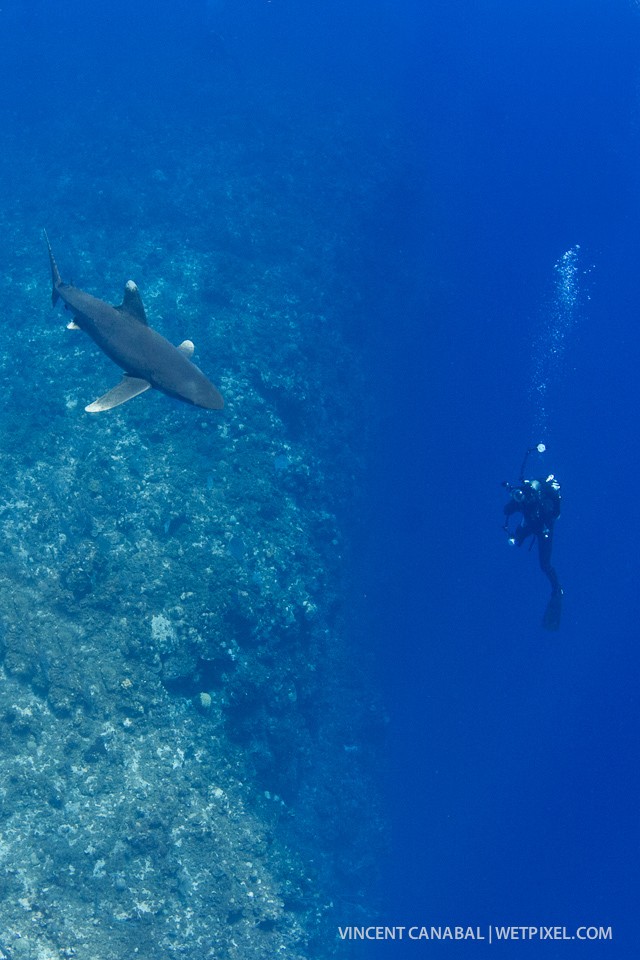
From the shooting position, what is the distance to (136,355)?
5.70 meters

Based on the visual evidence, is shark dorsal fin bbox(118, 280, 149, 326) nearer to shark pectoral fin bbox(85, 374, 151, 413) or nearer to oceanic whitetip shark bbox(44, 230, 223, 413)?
oceanic whitetip shark bbox(44, 230, 223, 413)

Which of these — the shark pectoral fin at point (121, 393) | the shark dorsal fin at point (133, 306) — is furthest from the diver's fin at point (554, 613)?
the shark dorsal fin at point (133, 306)

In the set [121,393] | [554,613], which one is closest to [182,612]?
[121,393]

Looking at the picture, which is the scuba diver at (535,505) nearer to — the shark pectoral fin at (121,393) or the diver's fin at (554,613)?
the diver's fin at (554,613)

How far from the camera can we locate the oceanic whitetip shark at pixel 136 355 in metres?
5.28

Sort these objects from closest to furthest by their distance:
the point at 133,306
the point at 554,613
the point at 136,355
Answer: the point at 136,355 < the point at 133,306 < the point at 554,613

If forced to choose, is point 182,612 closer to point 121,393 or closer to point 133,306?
point 121,393

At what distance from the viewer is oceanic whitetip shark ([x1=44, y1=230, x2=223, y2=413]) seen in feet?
17.3

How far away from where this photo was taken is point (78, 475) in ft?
43.8

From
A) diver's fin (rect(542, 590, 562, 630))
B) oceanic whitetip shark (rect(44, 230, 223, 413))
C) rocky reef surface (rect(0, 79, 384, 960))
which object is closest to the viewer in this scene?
oceanic whitetip shark (rect(44, 230, 223, 413))

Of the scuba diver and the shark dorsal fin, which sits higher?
the scuba diver

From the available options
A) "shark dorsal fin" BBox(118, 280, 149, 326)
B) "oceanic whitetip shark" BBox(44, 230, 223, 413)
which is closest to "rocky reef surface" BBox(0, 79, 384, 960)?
"oceanic whitetip shark" BBox(44, 230, 223, 413)

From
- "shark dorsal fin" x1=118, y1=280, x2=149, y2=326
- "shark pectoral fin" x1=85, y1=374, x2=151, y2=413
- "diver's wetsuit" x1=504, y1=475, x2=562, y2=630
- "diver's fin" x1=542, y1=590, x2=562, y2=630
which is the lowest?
"shark pectoral fin" x1=85, y1=374, x2=151, y2=413

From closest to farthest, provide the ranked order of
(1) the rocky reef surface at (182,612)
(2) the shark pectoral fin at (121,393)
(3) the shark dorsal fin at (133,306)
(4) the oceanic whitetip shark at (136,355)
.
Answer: (4) the oceanic whitetip shark at (136,355), (2) the shark pectoral fin at (121,393), (3) the shark dorsal fin at (133,306), (1) the rocky reef surface at (182,612)
